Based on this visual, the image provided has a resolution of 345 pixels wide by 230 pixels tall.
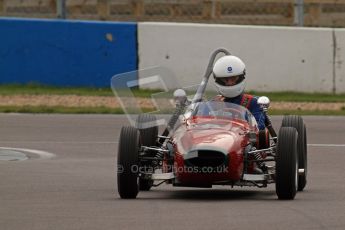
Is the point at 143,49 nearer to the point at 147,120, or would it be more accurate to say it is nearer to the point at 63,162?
the point at 63,162

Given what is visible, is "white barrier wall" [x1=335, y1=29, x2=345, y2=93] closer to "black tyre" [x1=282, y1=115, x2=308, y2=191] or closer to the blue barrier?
the blue barrier

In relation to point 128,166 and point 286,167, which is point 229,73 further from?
point 128,166

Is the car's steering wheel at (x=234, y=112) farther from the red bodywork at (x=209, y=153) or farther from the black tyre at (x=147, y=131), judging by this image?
the black tyre at (x=147, y=131)

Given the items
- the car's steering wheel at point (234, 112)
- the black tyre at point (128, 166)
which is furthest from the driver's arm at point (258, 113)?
the black tyre at point (128, 166)

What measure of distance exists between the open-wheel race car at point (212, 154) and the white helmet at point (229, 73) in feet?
0.90

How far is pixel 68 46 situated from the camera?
2214 centimetres

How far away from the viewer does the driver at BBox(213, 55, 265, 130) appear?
12.3 m

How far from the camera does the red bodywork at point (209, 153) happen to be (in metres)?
10.9

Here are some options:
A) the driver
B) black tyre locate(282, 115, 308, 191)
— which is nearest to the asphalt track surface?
black tyre locate(282, 115, 308, 191)

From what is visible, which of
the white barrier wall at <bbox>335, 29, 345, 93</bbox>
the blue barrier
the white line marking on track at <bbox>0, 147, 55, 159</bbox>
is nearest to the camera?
the white line marking on track at <bbox>0, 147, 55, 159</bbox>

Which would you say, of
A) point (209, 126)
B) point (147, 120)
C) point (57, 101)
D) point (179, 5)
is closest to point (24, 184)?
point (147, 120)

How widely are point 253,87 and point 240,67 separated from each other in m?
9.57

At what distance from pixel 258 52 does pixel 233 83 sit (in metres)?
9.42

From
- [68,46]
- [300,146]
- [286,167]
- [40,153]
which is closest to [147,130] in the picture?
[300,146]
